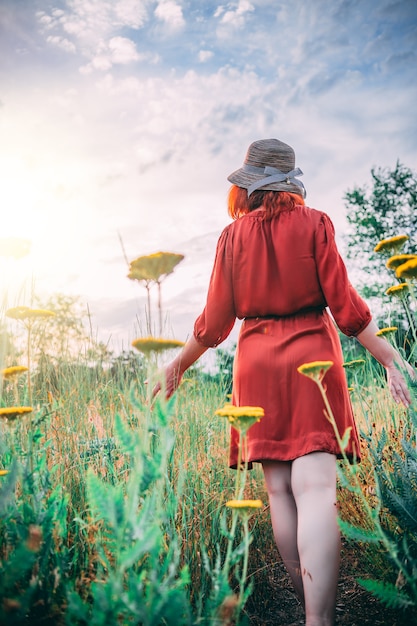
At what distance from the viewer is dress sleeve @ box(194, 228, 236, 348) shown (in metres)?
2.12

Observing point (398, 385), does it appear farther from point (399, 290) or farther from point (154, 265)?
point (154, 265)

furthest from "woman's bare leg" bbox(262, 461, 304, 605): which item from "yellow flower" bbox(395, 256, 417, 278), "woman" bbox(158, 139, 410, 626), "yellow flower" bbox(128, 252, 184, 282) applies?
"yellow flower" bbox(128, 252, 184, 282)

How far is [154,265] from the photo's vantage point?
137 cm

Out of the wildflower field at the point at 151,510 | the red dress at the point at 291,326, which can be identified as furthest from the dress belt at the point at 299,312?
the wildflower field at the point at 151,510

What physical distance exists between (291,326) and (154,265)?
76 centimetres

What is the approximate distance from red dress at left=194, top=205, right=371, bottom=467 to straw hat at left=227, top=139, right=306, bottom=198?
0.11 metres

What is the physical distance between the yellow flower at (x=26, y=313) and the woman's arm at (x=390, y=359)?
3.95 feet

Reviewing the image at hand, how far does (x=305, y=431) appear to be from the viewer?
6.12 feet

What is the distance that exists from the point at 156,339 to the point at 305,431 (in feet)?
2.70

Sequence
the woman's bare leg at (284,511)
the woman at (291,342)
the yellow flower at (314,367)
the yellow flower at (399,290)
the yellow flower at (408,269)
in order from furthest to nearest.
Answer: the yellow flower at (399,290), the woman's bare leg at (284,511), the woman at (291,342), the yellow flower at (408,269), the yellow flower at (314,367)

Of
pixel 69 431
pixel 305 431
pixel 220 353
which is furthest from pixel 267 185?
pixel 220 353

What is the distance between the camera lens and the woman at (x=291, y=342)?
185 centimetres

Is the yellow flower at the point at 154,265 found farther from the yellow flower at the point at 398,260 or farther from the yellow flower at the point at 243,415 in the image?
the yellow flower at the point at 398,260

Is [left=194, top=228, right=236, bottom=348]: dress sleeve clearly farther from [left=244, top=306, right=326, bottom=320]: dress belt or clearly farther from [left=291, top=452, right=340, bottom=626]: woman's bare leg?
[left=291, top=452, right=340, bottom=626]: woman's bare leg
